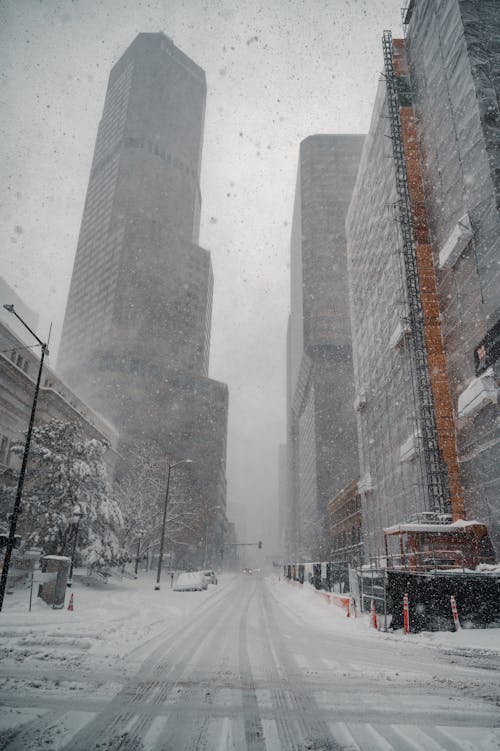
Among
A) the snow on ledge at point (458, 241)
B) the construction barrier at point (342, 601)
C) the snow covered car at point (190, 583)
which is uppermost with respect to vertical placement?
the snow on ledge at point (458, 241)

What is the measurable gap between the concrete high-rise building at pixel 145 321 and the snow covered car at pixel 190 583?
245 ft

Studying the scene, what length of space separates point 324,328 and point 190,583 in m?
112

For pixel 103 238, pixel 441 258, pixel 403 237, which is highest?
pixel 103 238

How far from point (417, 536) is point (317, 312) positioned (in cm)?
11517

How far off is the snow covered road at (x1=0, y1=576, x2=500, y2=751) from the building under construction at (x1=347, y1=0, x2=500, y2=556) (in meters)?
20.5

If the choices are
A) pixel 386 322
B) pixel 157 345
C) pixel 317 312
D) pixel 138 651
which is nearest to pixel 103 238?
pixel 157 345

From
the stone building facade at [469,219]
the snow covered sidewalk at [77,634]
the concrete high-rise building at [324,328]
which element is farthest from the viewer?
the concrete high-rise building at [324,328]

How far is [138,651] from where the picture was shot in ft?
27.3

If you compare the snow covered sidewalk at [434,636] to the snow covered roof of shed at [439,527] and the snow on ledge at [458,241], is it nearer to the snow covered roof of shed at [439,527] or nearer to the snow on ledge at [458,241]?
the snow covered roof of shed at [439,527]

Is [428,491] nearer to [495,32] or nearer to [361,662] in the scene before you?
[361,662]

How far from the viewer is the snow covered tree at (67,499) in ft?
87.1

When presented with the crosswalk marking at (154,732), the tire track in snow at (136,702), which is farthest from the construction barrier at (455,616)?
the crosswalk marking at (154,732)

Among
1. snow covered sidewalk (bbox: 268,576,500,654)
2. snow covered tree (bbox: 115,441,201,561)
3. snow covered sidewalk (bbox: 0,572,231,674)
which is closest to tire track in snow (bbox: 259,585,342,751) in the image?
snow covered sidewalk (bbox: 0,572,231,674)

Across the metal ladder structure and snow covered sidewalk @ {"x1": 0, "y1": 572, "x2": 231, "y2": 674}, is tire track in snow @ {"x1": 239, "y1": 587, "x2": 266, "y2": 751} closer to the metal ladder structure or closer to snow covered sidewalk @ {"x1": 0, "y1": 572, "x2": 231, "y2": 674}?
snow covered sidewalk @ {"x1": 0, "y1": 572, "x2": 231, "y2": 674}
